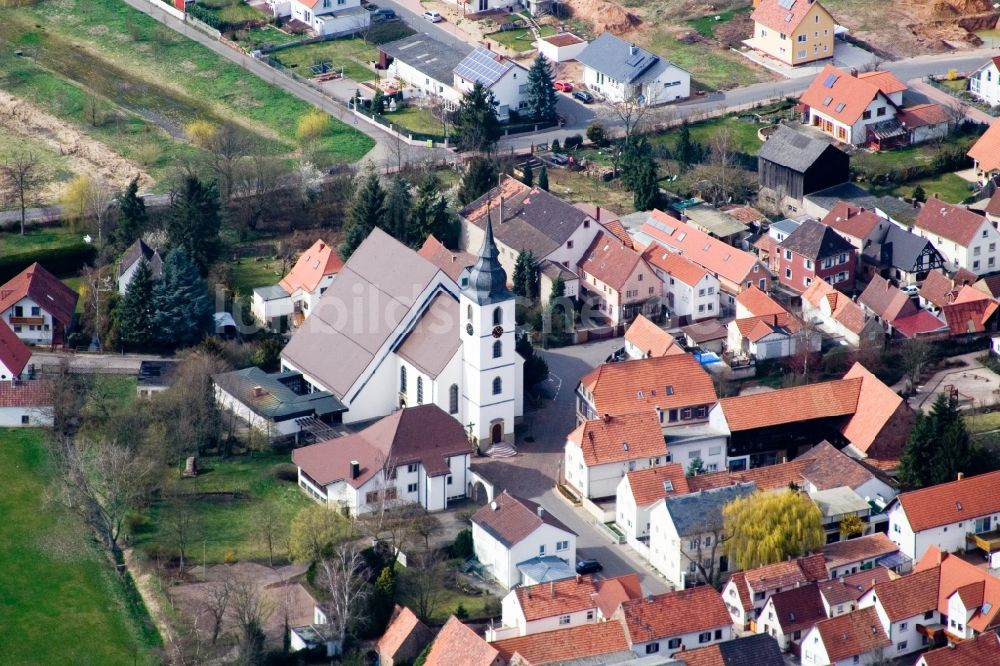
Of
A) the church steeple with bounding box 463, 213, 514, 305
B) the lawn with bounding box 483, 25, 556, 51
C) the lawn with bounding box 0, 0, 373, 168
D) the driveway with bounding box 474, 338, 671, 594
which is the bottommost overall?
the lawn with bounding box 0, 0, 373, 168

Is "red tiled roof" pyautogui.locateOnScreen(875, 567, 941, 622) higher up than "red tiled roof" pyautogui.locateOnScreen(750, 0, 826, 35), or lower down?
higher up

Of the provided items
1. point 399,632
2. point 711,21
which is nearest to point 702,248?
point 711,21

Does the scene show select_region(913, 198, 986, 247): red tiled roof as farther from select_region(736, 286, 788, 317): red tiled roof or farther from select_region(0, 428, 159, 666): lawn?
select_region(0, 428, 159, 666): lawn

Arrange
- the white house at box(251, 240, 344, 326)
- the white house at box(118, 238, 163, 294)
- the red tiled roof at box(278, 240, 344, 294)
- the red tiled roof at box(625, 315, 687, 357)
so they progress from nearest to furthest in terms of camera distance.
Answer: the red tiled roof at box(625, 315, 687, 357) < the white house at box(118, 238, 163, 294) < the white house at box(251, 240, 344, 326) < the red tiled roof at box(278, 240, 344, 294)

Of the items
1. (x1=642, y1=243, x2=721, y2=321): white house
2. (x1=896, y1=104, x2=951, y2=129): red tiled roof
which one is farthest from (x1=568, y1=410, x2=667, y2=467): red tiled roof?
(x1=896, y1=104, x2=951, y2=129): red tiled roof

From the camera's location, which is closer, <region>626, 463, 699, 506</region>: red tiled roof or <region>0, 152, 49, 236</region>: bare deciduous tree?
<region>626, 463, 699, 506</region>: red tiled roof

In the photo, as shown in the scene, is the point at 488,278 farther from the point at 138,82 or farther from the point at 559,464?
the point at 138,82
